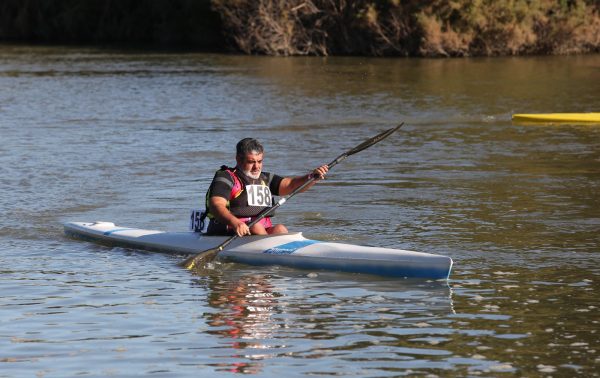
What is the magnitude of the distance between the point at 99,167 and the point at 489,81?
1523 centimetres

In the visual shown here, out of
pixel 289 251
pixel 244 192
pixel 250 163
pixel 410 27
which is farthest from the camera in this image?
pixel 410 27

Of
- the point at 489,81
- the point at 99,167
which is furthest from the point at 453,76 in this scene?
the point at 99,167

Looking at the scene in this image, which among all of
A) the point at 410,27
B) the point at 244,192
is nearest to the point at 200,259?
the point at 244,192

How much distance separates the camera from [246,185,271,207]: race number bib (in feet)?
35.7

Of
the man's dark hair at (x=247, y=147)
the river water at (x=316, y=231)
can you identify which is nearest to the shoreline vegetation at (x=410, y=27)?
the river water at (x=316, y=231)

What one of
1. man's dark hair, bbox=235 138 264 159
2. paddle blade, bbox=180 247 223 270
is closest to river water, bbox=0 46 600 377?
paddle blade, bbox=180 247 223 270

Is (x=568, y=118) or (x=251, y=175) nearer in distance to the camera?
(x=251, y=175)

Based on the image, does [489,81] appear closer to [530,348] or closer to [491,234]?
[491,234]

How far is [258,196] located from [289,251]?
27.4 inches

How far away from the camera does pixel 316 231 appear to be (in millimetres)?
12500

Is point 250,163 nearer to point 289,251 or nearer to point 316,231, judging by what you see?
point 289,251

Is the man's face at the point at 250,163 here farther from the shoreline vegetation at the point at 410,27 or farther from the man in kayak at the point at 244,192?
the shoreline vegetation at the point at 410,27

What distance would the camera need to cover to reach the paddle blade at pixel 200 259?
10.6 meters

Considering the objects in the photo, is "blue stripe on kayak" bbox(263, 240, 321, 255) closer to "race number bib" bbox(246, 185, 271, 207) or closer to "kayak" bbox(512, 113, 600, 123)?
"race number bib" bbox(246, 185, 271, 207)
